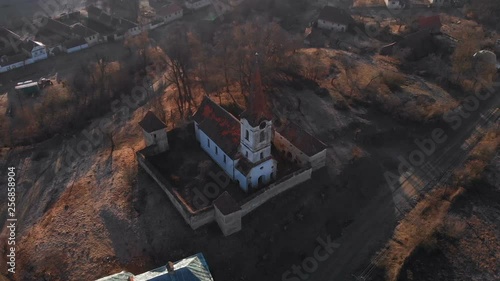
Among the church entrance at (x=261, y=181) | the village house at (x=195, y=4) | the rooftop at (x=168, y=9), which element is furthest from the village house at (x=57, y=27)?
the church entrance at (x=261, y=181)

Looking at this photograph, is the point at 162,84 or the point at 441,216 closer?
the point at 441,216

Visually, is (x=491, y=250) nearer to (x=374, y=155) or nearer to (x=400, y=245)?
(x=400, y=245)

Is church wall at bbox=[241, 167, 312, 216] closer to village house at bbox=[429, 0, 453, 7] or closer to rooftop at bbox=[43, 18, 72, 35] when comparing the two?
rooftop at bbox=[43, 18, 72, 35]

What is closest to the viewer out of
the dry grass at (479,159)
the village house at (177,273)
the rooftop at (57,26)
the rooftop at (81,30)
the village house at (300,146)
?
the village house at (177,273)

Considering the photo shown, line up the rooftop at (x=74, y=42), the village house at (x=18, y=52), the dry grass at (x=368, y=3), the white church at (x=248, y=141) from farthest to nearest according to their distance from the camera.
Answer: the dry grass at (x=368, y=3)
the rooftop at (x=74, y=42)
the village house at (x=18, y=52)
the white church at (x=248, y=141)

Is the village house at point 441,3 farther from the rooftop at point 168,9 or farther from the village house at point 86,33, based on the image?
the village house at point 86,33

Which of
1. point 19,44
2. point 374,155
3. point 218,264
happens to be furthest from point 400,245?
point 19,44
